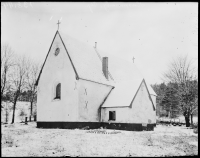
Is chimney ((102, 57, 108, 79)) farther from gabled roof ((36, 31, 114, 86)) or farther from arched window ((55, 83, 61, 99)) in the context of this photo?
arched window ((55, 83, 61, 99))

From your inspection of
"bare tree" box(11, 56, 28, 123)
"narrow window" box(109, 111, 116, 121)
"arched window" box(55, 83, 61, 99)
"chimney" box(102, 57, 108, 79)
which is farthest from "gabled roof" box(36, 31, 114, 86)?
"bare tree" box(11, 56, 28, 123)

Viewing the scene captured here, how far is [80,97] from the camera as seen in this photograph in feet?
81.9

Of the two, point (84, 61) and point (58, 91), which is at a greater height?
point (84, 61)

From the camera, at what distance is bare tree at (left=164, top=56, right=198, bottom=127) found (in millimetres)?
28339

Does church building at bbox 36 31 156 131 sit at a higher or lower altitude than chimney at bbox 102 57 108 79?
lower

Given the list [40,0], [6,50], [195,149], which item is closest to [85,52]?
[6,50]

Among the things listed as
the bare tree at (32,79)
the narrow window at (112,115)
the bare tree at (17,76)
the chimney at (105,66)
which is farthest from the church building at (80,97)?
the bare tree at (32,79)

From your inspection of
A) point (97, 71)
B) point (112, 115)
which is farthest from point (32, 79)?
point (112, 115)

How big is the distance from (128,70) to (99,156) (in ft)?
82.6

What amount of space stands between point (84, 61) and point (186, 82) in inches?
505

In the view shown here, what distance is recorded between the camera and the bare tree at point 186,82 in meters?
28.3

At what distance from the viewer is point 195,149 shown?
1415 cm

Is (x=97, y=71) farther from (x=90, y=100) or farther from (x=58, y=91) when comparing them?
(x=58, y=91)

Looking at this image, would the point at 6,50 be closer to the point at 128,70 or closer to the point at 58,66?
the point at 58,66
